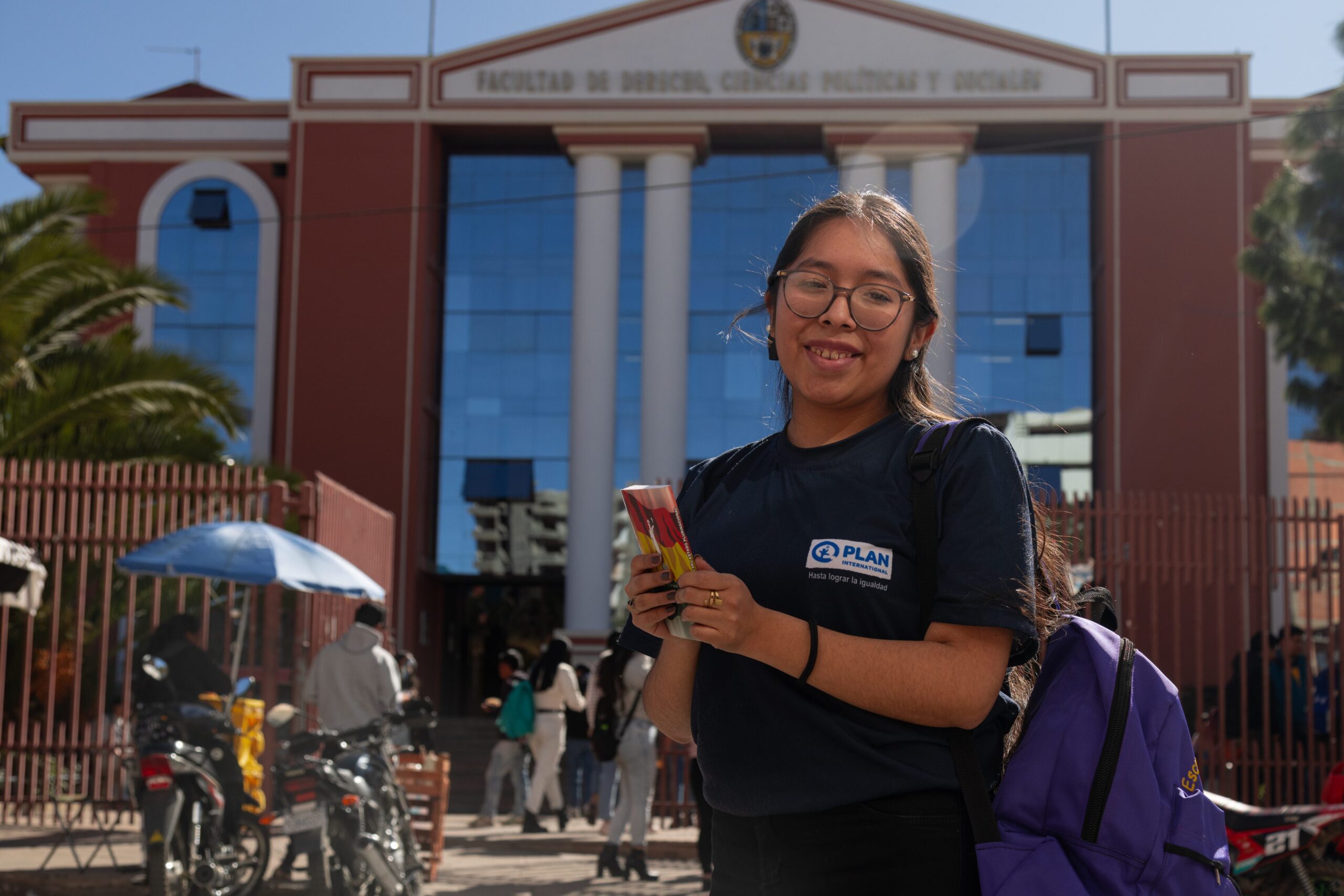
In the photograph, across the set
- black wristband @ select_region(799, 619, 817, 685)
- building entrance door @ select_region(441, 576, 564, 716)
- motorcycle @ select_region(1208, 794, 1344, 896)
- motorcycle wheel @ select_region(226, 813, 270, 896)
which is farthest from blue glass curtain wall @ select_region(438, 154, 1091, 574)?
black wristband @ select_region(799, 619, 817, 685)

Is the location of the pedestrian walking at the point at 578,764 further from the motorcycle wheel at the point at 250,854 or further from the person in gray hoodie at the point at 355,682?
the motorcycle wheel at the point at 250,854

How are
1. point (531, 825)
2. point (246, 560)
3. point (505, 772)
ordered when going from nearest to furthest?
point (246, 560), point (531, 825), point (505, 772)

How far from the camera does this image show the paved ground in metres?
9.28

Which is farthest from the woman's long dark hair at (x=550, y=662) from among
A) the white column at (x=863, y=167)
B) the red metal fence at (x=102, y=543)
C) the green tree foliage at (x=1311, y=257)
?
the white column at (x=863, y=167)

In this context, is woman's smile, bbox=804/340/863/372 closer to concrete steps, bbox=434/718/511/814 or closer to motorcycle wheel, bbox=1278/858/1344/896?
motorcycle wheel, bbox=1278/858/1344/896

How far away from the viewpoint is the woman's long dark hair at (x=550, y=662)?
1342 centimetres

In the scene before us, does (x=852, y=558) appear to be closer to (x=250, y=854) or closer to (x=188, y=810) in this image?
(x=188, y=810)

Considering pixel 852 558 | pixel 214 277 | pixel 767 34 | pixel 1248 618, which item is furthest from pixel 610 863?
pixel 214 277

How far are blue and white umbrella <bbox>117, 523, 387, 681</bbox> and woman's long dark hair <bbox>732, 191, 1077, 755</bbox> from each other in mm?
7390

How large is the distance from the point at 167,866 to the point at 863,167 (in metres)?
20.1

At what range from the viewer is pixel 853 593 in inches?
74.6

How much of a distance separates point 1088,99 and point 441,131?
451 inches

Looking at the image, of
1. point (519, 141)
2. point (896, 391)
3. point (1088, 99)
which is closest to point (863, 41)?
point (1088, 99)

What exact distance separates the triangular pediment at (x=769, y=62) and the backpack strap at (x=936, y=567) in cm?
2455
